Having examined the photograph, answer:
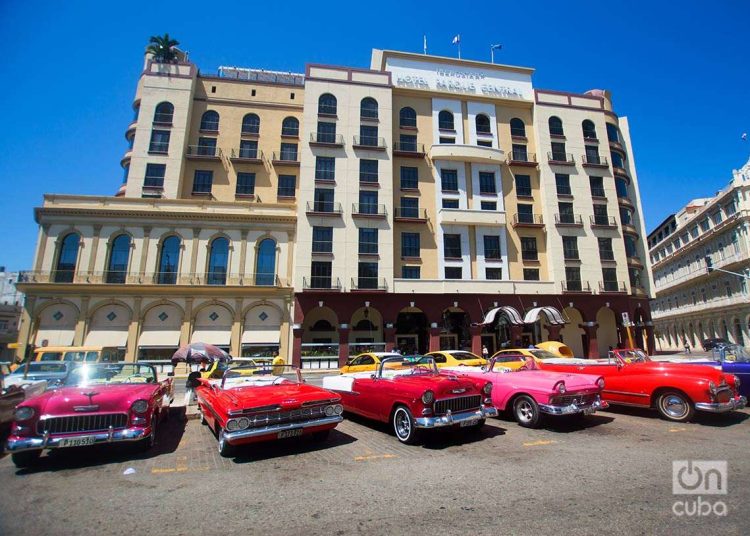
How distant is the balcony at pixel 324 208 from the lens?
31.4 m

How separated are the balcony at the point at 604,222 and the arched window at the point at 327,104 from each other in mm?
26570

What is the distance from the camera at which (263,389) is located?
291 inches

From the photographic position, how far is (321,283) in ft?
99.0

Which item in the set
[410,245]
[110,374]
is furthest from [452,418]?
[410,245]

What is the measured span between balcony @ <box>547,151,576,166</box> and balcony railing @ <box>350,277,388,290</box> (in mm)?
20792

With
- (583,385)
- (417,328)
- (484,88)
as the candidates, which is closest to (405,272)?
(417,328)

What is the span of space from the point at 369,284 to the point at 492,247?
1197 cm

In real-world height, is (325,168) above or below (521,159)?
below

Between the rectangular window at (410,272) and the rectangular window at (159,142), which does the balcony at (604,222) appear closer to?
the rectangular window at (410,272)

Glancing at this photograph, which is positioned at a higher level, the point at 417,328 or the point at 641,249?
the point at 641,249

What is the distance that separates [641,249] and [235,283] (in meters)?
38.5

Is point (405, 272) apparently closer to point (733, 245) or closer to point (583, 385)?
point (583, 385)

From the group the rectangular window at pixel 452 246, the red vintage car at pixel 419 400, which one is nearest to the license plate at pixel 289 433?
the red vintage car at pixel 419 400

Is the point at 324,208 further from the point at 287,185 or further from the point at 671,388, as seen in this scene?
the point at 671,388
